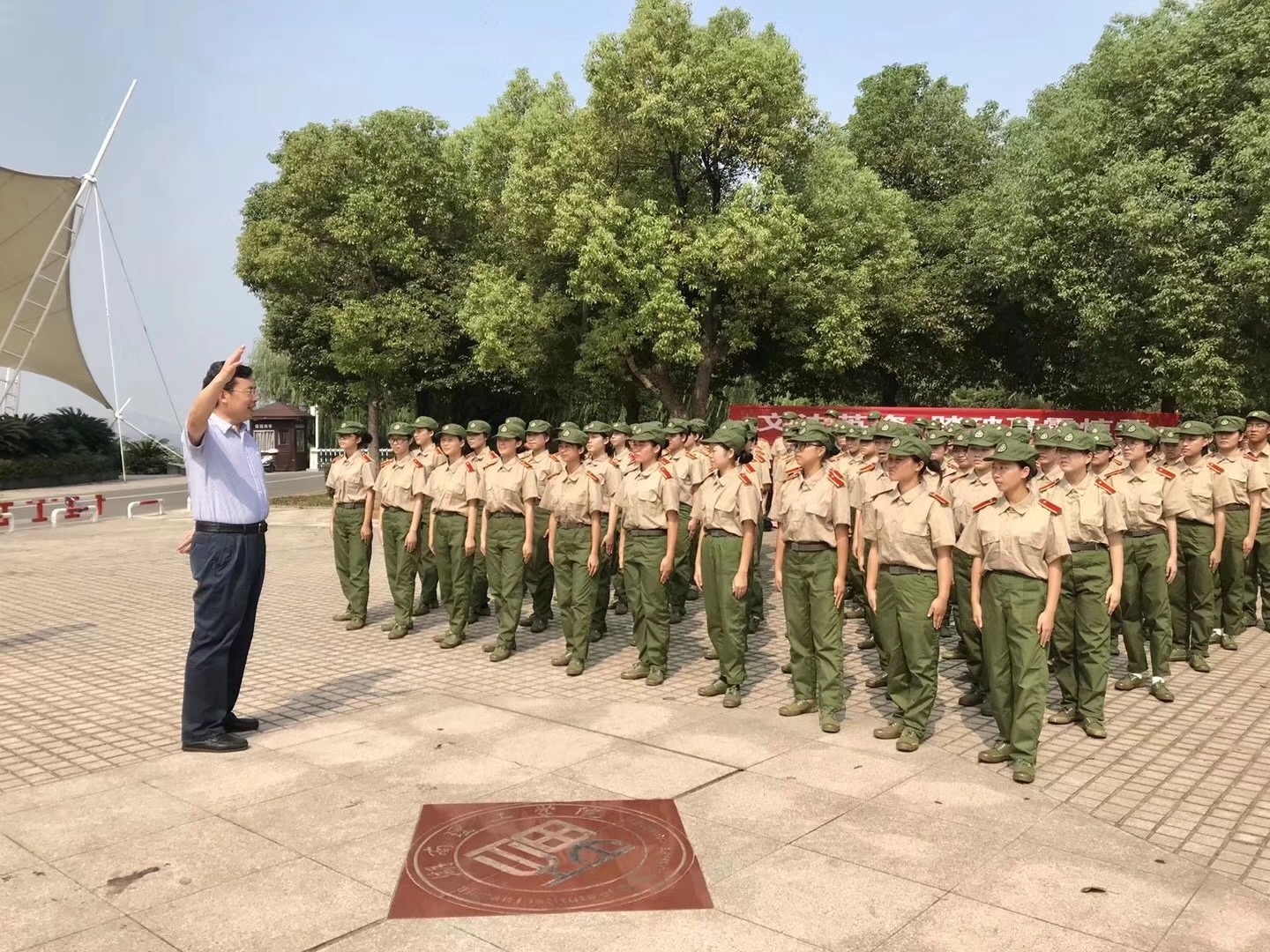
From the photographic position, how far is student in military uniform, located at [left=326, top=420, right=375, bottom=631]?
393 inches

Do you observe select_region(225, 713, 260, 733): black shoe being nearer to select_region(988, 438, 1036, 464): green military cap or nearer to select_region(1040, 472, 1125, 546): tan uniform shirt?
select_region(988, 438, 1036, 464): green military cap

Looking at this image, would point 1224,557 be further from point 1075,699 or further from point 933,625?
point 933,625

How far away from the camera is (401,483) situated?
9.76m

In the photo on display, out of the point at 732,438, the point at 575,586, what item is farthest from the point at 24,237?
the point at 732,438

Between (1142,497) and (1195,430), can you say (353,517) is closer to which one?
(1142,497)

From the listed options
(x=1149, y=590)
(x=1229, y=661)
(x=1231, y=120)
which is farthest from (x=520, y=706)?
(x=1231, y=120)

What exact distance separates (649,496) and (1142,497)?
394cm

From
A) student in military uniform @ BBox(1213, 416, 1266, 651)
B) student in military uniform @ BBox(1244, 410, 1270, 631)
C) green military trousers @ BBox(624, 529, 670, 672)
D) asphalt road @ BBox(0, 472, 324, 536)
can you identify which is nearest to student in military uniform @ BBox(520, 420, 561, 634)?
green military trousers @ BBox(624, 529, 670, 672)

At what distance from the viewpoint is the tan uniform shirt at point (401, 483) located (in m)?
9.66

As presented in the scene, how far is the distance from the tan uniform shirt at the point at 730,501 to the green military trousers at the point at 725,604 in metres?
0.10

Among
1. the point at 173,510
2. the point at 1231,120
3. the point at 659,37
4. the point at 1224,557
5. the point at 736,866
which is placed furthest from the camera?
the point at 173,510

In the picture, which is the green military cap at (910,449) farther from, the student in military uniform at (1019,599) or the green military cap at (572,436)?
the green military cap at (572,436)

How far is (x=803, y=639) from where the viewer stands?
7.01 m

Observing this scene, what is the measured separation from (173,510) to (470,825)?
2256cm
